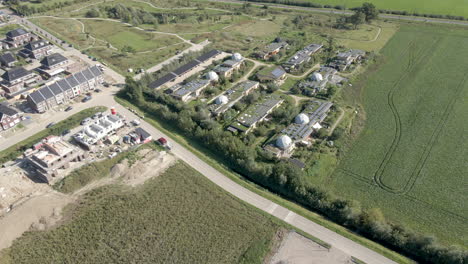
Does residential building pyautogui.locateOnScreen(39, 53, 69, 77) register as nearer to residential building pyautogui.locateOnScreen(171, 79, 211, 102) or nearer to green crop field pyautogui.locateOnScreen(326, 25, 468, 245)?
residential building pyautogui.locateOnScreen(171, 79, 211, 102)

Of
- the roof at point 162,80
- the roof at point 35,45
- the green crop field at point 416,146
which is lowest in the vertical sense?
the green crop field at point 416,146

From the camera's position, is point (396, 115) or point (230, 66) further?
point (230, 66)

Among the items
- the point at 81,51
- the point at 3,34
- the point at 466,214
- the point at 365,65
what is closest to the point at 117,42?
the point at 81,51

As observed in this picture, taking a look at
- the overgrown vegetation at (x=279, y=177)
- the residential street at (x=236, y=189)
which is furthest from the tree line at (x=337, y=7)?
the residential street at (x=236, y=189)

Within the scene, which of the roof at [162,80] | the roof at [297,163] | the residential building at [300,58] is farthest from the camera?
the residential building at [300,58]

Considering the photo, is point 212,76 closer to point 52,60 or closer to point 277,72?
point 277,72

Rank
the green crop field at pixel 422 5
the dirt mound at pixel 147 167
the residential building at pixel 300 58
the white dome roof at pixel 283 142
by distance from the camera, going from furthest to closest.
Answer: the green crop field at pixel 422 5, the residential building at pixel 300 58, the white dome roof at pixel 283 142, the dirt mound at pixel 147 167

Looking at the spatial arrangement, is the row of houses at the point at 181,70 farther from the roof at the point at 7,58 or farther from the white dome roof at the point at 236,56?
the roof at the point at 7,58

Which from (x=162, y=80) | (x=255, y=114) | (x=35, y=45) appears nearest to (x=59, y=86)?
(x=162, y=80)
